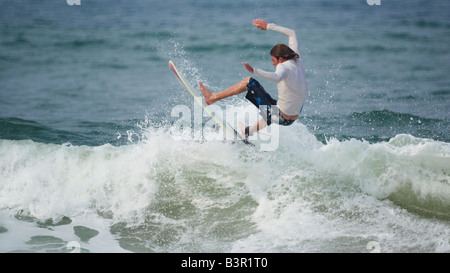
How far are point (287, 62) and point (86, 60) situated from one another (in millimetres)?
12965

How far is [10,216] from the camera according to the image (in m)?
6.94

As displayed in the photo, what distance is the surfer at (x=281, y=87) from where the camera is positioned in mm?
6297

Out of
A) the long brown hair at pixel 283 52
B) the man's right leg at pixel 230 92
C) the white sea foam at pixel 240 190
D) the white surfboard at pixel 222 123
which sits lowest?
the white sea foam at pixel 240 190

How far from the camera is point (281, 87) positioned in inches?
255

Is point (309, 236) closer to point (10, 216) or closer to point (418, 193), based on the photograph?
point (418, 193)

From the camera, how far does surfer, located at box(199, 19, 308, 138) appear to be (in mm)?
6297

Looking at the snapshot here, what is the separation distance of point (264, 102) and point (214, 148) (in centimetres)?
127

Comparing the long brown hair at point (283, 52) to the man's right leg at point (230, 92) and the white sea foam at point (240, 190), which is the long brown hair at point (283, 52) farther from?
the white sea foam at point (240, 190)

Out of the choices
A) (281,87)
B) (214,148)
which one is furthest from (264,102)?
(214,148)

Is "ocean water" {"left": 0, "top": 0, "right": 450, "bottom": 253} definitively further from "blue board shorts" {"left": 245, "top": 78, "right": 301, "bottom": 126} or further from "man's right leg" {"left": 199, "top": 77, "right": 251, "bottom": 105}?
"man's right leg" {"left": 199, "top": 77, "right": 251, "bottom": 105}

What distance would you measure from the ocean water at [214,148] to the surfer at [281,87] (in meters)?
0.79

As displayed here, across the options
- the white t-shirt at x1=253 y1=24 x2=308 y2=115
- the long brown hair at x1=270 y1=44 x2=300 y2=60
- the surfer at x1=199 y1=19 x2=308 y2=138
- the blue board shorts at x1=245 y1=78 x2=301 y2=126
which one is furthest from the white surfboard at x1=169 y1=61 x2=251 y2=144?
the long brown hair at x1=270 y1=44 x2=300 y2=60

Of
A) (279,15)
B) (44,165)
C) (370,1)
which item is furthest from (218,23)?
(44,165)

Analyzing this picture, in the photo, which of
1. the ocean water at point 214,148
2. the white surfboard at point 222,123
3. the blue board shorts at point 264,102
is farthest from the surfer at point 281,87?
the ocean water at point 214,148
